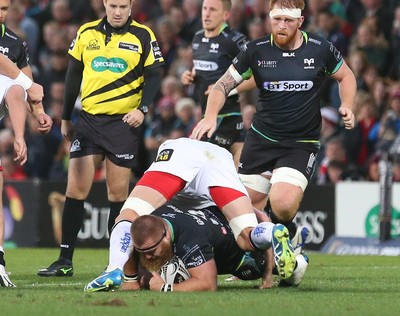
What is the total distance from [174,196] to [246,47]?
66.0 inches

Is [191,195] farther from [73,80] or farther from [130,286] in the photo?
[73,80]

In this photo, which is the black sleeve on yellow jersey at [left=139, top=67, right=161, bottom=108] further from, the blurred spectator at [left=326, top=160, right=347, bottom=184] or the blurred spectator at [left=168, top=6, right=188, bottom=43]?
the blurred spectator at [left=168, top=6, right=188, bottom=43]

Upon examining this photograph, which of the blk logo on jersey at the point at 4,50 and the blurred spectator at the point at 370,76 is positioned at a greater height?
the blk logo on jersey at the point at 4,50

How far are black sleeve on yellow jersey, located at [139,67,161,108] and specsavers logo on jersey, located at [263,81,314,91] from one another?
4.25 feet

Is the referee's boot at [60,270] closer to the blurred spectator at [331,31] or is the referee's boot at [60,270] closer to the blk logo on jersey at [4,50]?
the blk logo on jersey at [4,50]

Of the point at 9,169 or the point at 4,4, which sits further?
the point at 9,169

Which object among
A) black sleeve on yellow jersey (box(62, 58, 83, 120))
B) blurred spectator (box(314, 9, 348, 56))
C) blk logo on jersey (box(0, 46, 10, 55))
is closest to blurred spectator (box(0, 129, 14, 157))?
blurred spectator (box(314, 9, 348, 56))

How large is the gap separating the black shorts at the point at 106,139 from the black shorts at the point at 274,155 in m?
1.20

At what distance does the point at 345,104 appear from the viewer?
993cm

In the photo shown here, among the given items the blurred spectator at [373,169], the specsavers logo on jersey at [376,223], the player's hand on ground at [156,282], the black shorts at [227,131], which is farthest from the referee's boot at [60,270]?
the blurred spectator at [373,169]

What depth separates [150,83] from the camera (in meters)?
11.0

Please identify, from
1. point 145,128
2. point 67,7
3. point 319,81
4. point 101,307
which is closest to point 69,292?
point 101,307

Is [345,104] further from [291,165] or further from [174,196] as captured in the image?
[174,196]

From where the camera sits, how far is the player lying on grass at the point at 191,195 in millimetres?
8492
